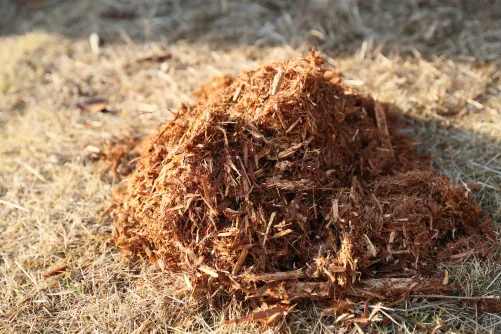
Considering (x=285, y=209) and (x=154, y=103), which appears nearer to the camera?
(x=285, y=209)

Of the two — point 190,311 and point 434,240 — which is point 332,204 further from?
point 190,311

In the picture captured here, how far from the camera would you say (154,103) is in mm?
4152

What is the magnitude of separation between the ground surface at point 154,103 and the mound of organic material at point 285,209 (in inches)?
6.4

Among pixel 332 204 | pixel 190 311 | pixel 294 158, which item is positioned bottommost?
pixel 190 311

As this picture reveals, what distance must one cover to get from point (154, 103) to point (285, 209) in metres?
1.99

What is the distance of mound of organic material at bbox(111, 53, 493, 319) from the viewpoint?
2.56 metres

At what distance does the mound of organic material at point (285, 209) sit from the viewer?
2.56m

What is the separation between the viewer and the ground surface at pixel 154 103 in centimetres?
263

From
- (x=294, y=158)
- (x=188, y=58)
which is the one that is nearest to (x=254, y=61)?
(x=188, y=58)

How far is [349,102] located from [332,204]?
0.86m

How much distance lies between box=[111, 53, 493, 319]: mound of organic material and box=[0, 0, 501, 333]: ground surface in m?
0.16

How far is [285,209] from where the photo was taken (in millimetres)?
2686

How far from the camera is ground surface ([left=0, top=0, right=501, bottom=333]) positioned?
2629 mm

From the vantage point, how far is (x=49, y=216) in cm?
321
